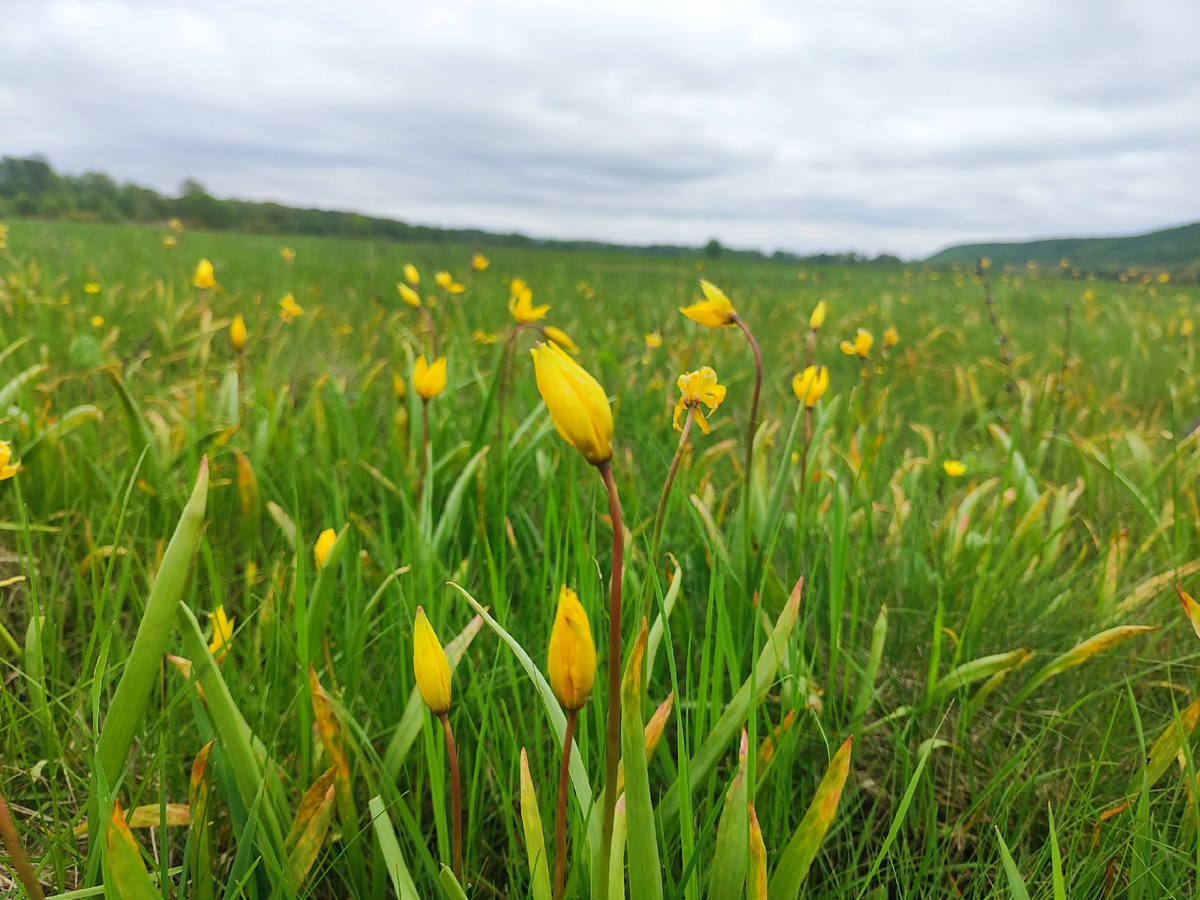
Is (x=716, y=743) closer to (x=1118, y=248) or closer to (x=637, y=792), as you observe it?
(x=637, y=792)

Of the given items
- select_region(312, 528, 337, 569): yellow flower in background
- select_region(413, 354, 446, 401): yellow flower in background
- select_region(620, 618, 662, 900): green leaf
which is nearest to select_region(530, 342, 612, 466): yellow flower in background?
select_region(620, 618, 662, 900): green leaf

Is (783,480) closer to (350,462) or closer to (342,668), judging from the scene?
(342,668)

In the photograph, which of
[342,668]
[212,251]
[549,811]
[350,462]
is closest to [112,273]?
[212,251]

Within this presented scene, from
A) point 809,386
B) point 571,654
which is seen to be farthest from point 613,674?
point 809,386

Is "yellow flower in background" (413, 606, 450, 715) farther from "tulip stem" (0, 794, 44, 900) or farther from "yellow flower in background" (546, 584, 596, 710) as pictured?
"tulip stem" (0, 794, 44, 900)

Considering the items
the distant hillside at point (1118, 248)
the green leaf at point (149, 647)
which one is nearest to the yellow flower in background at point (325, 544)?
the green leaf at point (149, 647)

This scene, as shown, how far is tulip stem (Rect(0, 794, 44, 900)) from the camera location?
577 millimetres

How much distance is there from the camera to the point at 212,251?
323 inches

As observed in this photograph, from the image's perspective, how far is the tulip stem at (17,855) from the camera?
58cm

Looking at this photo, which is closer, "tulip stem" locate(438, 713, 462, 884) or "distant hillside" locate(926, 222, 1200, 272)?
"tulip stem" locate(438, 713, 462, 884)

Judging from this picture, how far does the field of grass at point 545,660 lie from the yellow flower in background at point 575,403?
0.19m

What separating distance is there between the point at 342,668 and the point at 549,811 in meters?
0.40

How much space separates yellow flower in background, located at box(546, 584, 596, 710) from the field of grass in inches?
2.1

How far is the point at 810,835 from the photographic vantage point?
71 cm
